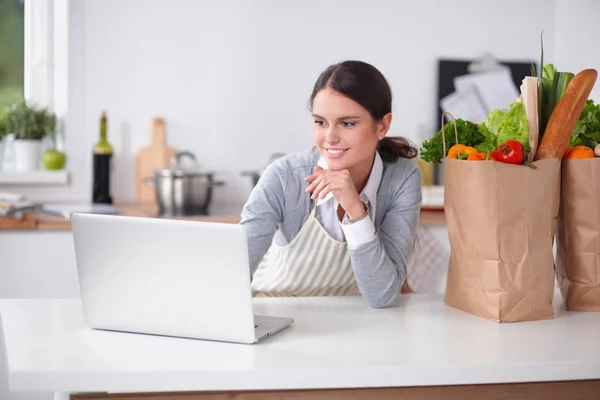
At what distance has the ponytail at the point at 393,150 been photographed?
2047 millimetres

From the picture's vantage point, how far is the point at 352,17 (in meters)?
3.69

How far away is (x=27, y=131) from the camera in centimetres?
350

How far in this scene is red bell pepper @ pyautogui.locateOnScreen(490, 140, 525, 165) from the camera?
62.7 inches

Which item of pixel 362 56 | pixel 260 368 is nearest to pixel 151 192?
pixel 362 56

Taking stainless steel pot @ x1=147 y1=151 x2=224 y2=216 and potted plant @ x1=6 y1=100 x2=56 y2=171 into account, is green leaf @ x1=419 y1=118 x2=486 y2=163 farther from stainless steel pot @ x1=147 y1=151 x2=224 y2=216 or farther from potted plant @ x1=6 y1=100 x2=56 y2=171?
potted plant @ x1=6 y1=100 x2=56 y2=171

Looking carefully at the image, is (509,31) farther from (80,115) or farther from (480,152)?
(480,152)

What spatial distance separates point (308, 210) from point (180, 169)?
4.92 feet

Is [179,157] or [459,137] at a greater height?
[459,137]

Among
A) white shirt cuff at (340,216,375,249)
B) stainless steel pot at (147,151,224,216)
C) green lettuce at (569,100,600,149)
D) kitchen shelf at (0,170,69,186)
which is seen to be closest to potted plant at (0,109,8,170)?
kitchen shelf at (0,170,69,186)

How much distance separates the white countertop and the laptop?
0.09ft

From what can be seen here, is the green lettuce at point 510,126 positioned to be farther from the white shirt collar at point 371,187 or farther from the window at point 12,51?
the window at point 12,51

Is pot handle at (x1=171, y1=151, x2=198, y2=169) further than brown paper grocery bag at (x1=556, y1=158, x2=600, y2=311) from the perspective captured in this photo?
Yes

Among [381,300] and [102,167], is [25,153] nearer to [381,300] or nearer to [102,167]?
[102,167]

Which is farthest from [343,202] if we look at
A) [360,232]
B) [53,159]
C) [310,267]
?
[53,159]
